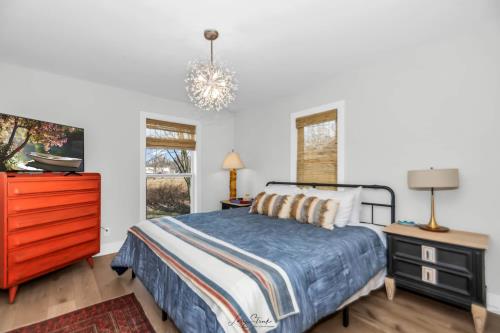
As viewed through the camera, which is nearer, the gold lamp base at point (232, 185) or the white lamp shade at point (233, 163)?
the white lamp shade at point (233, 163)

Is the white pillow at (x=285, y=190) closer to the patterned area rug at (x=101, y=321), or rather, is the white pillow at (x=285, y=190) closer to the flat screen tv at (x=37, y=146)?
the patterned area rug at (x=101, y=321)

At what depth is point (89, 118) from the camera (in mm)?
3252

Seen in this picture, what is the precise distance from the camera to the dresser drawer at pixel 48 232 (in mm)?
2123

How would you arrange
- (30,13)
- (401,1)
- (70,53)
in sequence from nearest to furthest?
(401,1) → (30,13) → (70,53)

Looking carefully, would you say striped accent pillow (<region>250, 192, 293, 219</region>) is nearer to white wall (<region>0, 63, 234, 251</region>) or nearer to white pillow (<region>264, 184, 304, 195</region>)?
white pillow (<region>264, 184, 304, 195</region>)

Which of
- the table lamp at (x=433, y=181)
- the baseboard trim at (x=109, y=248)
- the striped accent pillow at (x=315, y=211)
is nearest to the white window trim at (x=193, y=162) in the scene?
the baseboard trim at (x=109, y=248)

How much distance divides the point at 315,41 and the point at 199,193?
302 centimetres

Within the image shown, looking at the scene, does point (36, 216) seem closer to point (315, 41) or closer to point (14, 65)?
point (14, 65)

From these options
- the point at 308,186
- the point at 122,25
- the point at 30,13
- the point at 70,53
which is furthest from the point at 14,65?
the point at 308,186

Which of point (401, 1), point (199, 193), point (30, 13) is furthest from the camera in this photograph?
point (199, 193)

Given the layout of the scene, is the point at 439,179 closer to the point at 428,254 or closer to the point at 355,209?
the point at 428,254

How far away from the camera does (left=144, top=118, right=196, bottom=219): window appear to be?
386 centimetres

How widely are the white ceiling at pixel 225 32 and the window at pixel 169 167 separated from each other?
1.10 m

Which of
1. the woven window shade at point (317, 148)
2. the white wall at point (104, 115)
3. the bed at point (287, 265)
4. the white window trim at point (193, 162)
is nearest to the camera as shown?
the bed at point (287, 265)
